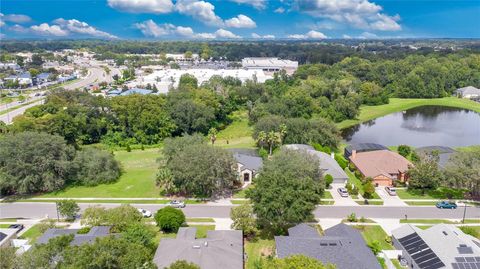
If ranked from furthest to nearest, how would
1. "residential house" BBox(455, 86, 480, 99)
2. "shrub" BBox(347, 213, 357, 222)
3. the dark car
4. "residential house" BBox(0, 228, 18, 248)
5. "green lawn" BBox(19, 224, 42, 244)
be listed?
"residential house" BBox(455, 86, 480, 99) → "shrub" BBox(347, 213, 357, 222) → the dark car → "green lawn" BBox(19, 224, 42, 244) → "residential house" BBox(0, 228, 18, 248)

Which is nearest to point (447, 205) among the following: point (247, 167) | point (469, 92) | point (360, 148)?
point (360, 148)

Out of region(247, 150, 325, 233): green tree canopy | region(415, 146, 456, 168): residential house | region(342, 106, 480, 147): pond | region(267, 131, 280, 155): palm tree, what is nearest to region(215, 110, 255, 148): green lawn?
region(267, 131, 280, 155): palm tree

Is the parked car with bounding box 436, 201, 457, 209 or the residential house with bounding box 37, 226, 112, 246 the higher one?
the residential house with bounding box 37, 226, 112, 246

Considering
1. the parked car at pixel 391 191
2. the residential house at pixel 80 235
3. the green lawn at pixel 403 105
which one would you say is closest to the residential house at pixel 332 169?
the parked car at pixel 391 191

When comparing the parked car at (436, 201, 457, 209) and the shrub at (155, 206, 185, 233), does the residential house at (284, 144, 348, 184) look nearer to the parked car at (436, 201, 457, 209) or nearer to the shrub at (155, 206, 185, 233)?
the parked car at (436, 201, 457, 209)

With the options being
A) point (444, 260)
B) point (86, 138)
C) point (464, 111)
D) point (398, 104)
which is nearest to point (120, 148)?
point (86, 138)

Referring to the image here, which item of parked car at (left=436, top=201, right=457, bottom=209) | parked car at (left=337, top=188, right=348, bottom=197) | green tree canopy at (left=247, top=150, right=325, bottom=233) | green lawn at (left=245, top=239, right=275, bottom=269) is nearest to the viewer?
green lawn at (left=245, top=239, right=275, bottom=269)
